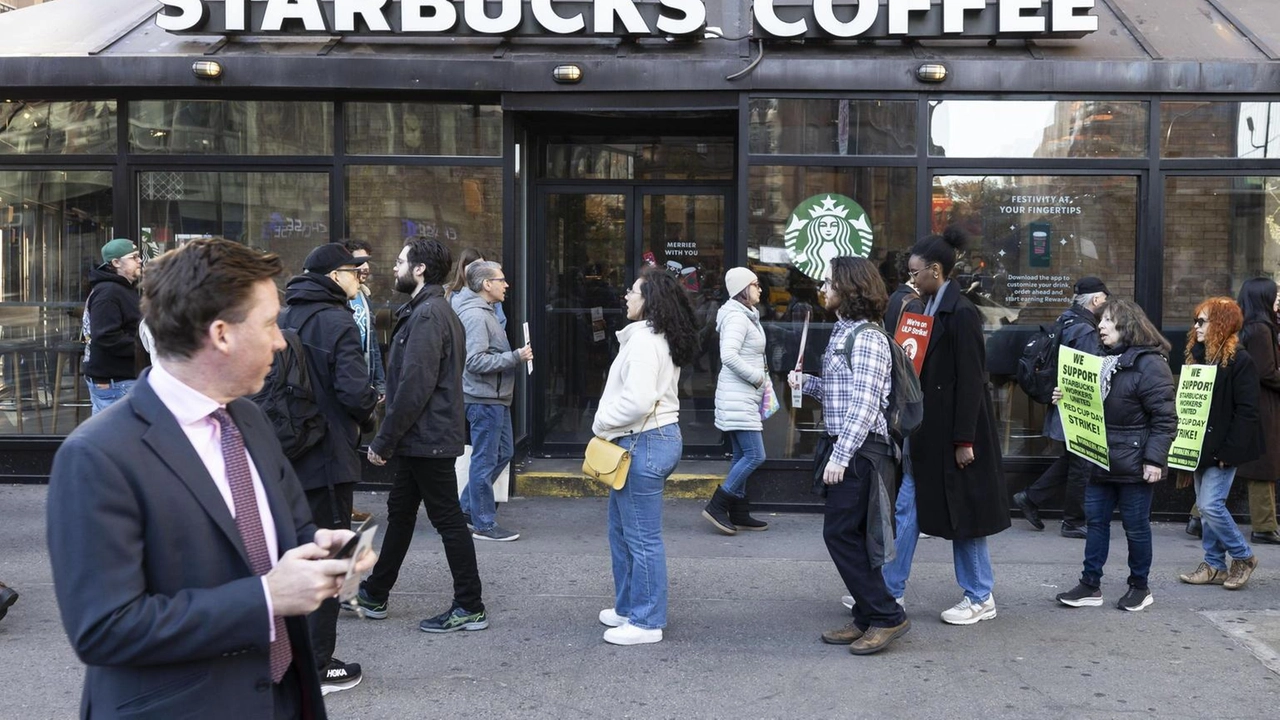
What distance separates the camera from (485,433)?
7.78m

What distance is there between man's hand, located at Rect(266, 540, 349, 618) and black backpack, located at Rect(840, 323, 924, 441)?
3602mm

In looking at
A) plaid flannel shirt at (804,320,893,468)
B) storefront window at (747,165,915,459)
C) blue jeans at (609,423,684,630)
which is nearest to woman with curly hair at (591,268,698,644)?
blue jeans at (609,423,684,630)

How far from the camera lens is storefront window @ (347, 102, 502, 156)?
30.3 feet

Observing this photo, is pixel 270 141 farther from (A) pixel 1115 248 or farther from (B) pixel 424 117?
(A) pixel 1115 248

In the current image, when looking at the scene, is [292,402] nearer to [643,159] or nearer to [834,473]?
[834,473]

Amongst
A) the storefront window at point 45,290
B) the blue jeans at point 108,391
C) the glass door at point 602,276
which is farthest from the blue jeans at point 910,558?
the storefront window at point 45,290

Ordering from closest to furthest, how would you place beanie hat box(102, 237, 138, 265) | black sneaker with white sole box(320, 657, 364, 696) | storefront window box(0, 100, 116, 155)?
1. black sneaker with white sole box(320, 657, 364, 696)
2. beanie hat box(102, 237, 138, 265)
3. storefront window box(0, 100, 116, 155)

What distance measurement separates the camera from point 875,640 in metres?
5.57

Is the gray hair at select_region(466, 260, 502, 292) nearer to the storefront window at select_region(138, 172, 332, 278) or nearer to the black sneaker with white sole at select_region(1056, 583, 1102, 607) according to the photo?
the storefront window at select_region(138, 172, 332, 278)

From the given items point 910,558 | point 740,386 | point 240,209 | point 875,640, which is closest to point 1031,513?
point 740,386

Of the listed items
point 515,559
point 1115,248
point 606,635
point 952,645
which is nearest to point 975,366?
point 952,645

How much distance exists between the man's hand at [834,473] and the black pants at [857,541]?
8cm

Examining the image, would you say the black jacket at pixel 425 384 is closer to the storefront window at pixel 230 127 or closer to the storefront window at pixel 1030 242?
the storefront window at pixel 230 127

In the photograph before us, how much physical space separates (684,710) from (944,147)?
5.33 meters
